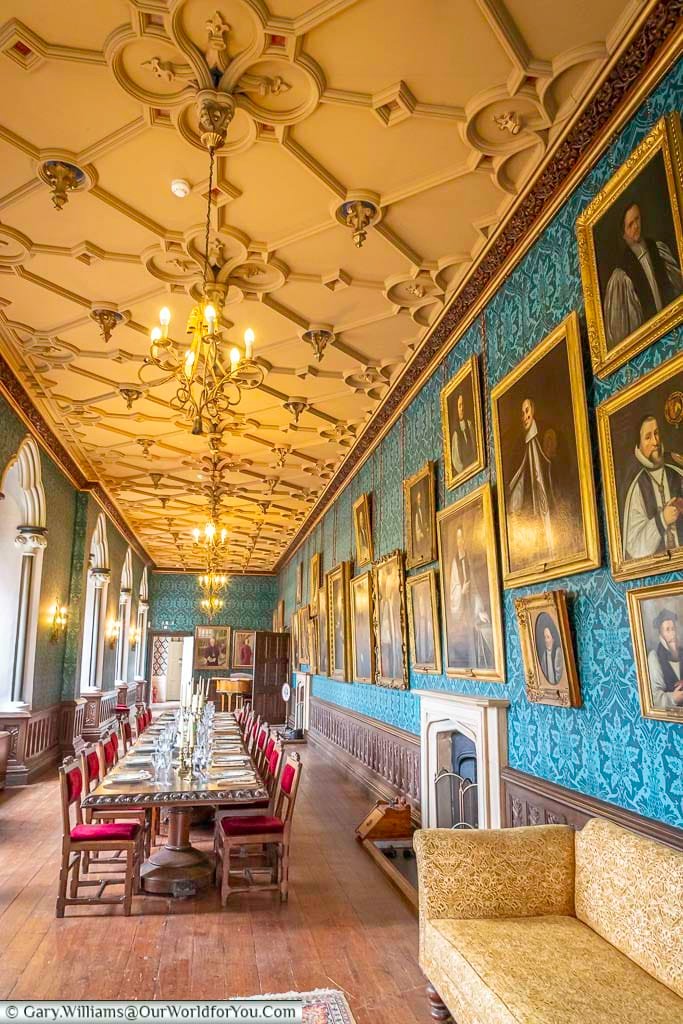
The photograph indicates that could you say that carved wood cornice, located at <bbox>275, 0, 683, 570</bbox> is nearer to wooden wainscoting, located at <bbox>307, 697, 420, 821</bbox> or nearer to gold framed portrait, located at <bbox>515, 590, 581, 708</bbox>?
gold framed portrait, located at <bbox>515, 590, 581, 708</bbox>

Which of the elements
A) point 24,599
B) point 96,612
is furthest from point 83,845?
point 96,612

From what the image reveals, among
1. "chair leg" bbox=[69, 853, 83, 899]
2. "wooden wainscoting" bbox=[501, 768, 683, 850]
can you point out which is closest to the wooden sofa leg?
"wooden wainscoting" bbox=[501, 768, 683, 850]

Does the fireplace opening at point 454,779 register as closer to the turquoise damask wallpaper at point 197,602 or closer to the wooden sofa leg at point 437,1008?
the wooden sofa leg at point 437,1008

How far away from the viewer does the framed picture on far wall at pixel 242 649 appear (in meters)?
24.3

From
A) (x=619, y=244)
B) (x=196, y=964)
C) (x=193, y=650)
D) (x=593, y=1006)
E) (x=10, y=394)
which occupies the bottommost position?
(x=196, y=964)

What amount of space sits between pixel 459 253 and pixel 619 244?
2016 millimetres

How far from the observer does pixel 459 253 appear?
213 inches

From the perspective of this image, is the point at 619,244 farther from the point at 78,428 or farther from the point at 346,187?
the point at 78,428

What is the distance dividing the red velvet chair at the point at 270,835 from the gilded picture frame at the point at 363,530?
4.27m

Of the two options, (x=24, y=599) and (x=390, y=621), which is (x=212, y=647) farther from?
(x=390, y=621)

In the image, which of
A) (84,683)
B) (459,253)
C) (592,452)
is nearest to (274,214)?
(459,253)

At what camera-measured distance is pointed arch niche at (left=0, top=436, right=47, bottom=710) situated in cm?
960

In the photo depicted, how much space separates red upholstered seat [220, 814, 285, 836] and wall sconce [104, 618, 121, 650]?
422 inches

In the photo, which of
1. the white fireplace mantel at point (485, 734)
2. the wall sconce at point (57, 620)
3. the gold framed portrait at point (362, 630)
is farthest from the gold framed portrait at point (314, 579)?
the white fireplace mantel at point (485, 734)
